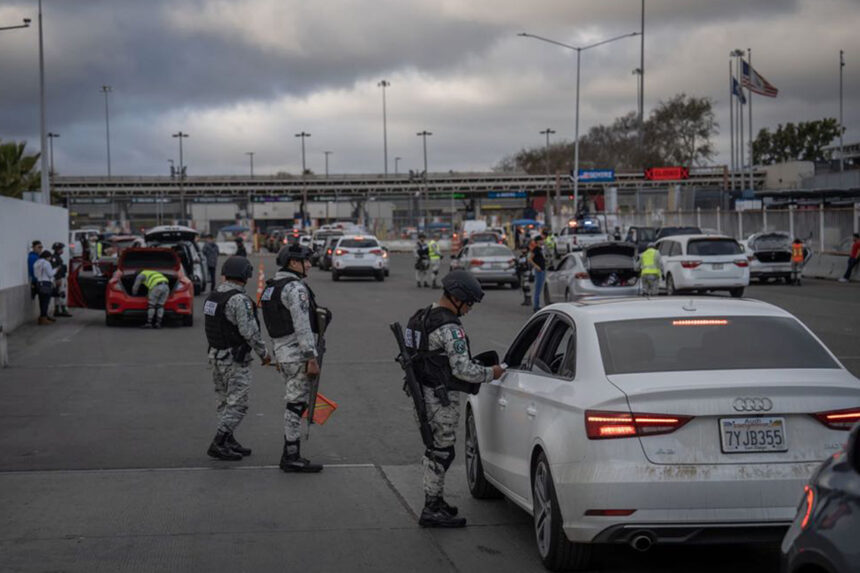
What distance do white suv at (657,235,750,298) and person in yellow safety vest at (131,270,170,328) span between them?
1278 cm

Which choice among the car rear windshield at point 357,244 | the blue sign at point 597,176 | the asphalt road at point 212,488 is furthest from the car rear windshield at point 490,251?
the blue sign at point 597,176

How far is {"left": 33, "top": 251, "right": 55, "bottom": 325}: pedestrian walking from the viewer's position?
78.7 feet

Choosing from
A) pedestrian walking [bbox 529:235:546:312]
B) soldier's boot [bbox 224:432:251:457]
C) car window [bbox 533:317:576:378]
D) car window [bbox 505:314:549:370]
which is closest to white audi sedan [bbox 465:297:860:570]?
car window [bbox 533:317:576:378]

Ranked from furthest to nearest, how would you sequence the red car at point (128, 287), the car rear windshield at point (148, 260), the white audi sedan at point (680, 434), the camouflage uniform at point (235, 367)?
1. the car rear windshield at point (148, 260)
2. the red car at point (128, 287)
3. the camouflage uniform at point (235, 367)
4. the white audi sedan at point (680, 434)

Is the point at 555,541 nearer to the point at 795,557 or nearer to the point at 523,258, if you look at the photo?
the point at 795,557

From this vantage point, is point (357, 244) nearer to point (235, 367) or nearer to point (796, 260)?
point (796, 260)

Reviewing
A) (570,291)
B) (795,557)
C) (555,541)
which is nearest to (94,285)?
(570,291)

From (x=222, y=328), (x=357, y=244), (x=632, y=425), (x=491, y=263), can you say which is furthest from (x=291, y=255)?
(x=357, y=244)

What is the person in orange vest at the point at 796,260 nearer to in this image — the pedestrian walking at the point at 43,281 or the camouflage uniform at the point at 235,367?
the pedestrian walking at the point at 43,281

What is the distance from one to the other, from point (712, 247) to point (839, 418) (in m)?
24.0

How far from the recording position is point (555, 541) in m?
6.38

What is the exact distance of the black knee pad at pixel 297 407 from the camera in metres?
9.44

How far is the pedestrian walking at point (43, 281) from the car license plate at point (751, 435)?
66.8 feet

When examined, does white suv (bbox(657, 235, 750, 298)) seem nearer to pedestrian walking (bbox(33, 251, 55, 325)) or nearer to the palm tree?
pedestrian walking (bbox(33, 251, 55, 325))
